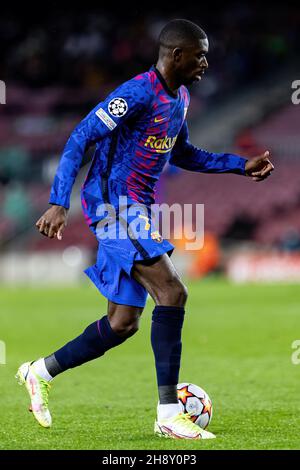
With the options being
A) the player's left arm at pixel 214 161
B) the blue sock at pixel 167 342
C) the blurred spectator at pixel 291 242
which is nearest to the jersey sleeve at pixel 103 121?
the player's left arm at pixel 214 161

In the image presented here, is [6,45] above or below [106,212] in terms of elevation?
above

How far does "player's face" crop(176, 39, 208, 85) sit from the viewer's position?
17.7 feet

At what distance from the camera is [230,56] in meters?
26.9

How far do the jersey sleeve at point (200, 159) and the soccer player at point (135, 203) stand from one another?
34 cm

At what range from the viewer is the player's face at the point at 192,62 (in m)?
5.39

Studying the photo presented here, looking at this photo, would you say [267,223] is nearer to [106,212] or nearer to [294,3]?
[294,3]

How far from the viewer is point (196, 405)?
547 cm

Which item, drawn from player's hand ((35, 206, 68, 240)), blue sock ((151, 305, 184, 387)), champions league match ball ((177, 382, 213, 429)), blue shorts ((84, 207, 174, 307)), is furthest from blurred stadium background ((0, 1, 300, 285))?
player's hand ((35, 206, 68, 240))

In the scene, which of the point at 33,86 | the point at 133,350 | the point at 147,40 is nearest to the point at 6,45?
the point at 33,86

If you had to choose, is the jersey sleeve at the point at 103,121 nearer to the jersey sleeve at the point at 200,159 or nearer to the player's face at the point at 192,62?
the player's face at the point at 192,62

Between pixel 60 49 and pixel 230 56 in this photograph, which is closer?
pixel 230 56

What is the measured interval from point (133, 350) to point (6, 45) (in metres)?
21.7

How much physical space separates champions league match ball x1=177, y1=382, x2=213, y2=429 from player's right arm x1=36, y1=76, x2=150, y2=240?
4.08 ft

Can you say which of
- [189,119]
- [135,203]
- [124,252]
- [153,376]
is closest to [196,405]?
[124,252]
